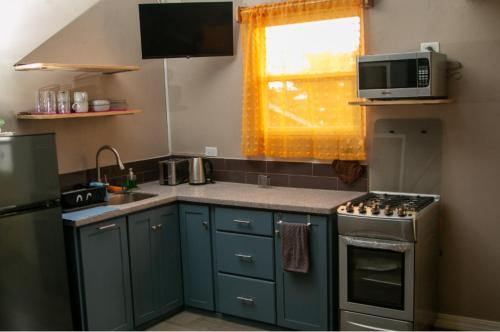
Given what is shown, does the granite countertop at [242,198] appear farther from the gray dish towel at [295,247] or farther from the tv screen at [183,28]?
the tv screen at [183,28]

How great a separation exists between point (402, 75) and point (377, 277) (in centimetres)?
121

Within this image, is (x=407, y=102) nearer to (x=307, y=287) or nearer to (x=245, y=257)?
(x=307, y=287)

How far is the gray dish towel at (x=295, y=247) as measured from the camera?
345 centimetres

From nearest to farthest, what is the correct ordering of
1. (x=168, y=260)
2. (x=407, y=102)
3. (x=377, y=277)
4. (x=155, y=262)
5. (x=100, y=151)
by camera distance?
(x=377, y=277) → (x=407, y=102) → (x=155, y=262) → (x=168, y=260) → (x=100, y=151)

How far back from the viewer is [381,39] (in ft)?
12.1

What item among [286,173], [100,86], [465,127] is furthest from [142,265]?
[465,127]

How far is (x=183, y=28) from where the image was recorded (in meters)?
4.17

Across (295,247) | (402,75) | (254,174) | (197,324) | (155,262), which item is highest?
(402,75)

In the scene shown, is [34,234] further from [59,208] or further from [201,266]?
[201,266]

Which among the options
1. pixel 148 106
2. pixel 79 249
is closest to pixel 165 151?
pixel 148 106

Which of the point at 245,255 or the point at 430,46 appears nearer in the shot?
the point at 430,46

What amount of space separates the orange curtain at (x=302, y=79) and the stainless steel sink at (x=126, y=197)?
0.88 meters

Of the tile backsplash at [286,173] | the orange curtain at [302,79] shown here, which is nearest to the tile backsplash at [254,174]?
the tile backsplash at [286,173]

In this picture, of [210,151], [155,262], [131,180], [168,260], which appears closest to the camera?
[155,262]
